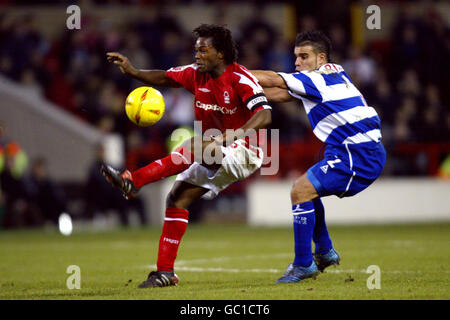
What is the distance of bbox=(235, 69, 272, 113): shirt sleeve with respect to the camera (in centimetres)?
672

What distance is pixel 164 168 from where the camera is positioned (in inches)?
272

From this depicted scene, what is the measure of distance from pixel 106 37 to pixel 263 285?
12.5 m

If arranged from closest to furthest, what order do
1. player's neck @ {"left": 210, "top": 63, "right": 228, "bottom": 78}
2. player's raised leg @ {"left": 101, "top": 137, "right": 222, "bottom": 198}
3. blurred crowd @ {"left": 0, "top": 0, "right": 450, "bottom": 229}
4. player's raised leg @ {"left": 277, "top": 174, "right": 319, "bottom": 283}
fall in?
player's raised leg @ {"left": 101, "top": 137, "right": 222, "bottom": 198} → player's raised leg @ {"left": 277, "top": 174, "right": 319, "bottom": 283} → player's neck @ {"left": 210, "top": 63, "right": 228, "bottom": 78} → blurred crowd @ {"left": 0, "top": 0, "right": 450, "bottom": 229}

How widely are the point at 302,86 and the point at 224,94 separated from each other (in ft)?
2.18

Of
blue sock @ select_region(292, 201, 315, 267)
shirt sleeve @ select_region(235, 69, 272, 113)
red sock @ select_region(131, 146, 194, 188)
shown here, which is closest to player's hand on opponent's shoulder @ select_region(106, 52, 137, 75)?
red sock @ select_region(131, 146, 194, 188)

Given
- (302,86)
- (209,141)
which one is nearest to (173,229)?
(209,141)

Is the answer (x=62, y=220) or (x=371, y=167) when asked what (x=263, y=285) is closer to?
(x=371, y=167)

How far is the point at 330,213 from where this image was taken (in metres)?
16.0

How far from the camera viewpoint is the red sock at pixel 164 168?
6.71 metres

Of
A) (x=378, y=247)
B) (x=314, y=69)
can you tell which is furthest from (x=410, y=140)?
(x=314, y=69)

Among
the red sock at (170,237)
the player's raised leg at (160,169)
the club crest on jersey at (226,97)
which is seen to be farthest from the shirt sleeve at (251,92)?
the red sock at (170,237)

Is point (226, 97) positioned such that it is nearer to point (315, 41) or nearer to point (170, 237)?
point (315, 41)

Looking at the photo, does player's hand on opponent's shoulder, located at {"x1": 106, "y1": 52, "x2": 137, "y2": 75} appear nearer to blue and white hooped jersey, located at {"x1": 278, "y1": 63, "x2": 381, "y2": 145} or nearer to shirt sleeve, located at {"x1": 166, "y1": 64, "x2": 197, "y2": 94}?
shirt sleeve, located at {"x1": 166, "y1": 64, "x2": 197, "y2": 94}

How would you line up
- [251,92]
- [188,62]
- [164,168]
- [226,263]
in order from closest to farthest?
[251,92], [164,168], [226,263], [188,62]
